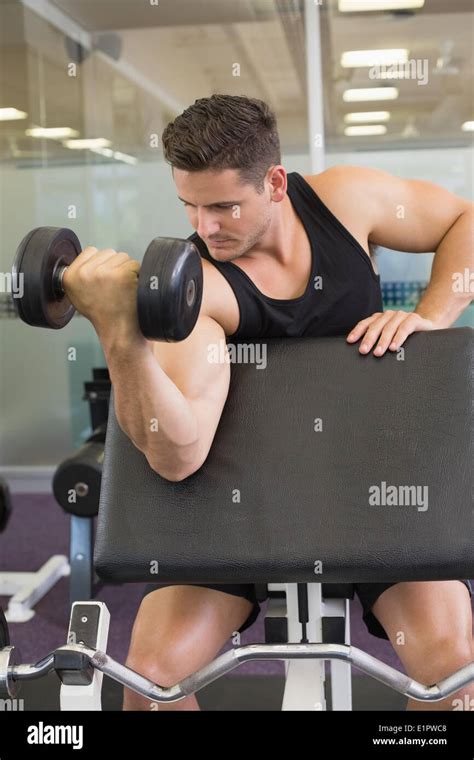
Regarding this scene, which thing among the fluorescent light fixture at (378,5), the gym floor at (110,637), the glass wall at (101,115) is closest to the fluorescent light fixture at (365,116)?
the glass wall at (101,115)

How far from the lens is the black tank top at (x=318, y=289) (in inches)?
59.3

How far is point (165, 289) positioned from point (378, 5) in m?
3.31

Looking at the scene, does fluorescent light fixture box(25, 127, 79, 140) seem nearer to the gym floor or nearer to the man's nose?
the gym floor

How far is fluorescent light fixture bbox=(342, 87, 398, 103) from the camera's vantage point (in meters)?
4.14

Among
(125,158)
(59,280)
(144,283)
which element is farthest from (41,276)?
(125,158)

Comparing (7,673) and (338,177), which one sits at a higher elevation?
(338,177)

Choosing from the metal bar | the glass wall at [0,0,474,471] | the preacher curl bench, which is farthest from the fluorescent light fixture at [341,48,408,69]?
the metal bar

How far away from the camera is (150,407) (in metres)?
1.18

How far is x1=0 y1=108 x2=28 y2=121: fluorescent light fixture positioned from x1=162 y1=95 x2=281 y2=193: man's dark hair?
2.99 metres

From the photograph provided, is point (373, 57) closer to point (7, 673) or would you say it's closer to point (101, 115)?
point (101, 115)

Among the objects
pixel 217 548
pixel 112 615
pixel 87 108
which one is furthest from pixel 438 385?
pixel 87 108

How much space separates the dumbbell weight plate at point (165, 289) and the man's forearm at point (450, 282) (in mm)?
634

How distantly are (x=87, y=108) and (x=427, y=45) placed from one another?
1.68 m

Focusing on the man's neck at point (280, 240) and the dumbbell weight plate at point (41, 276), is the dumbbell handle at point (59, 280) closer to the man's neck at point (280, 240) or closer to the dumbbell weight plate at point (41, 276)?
the dumbbell weight plate at point (41, 276)
